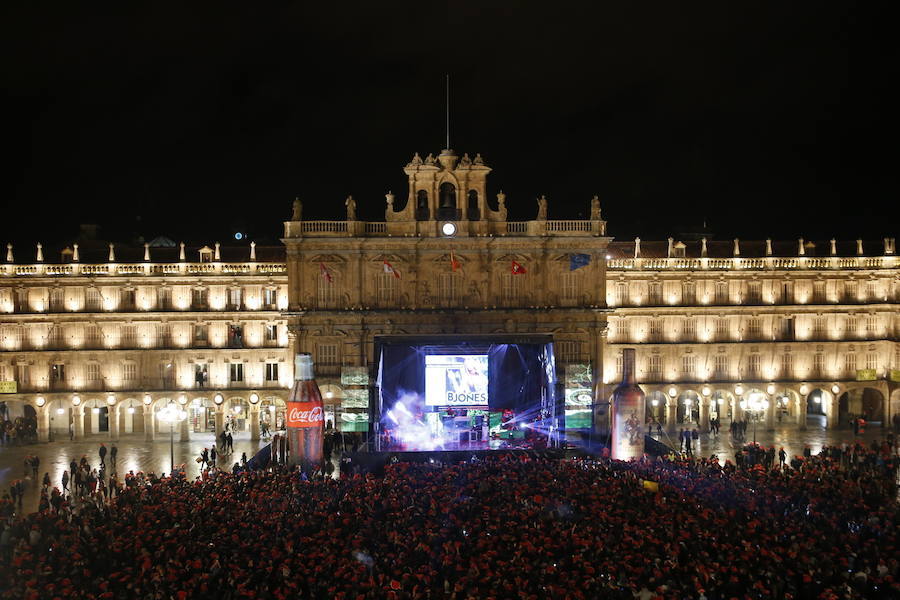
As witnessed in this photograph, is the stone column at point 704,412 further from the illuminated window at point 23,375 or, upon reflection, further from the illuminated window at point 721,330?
the illuminated window at point 23,375

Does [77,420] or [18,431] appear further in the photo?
[77,420]

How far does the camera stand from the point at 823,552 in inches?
851

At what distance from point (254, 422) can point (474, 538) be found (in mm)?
31873

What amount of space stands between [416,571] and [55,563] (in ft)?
33.1

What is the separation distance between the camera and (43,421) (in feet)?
172

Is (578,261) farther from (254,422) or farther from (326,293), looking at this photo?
(254,422)

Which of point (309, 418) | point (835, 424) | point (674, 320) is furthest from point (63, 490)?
point (835, 424)

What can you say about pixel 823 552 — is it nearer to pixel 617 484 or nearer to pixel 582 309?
pixel 617 484

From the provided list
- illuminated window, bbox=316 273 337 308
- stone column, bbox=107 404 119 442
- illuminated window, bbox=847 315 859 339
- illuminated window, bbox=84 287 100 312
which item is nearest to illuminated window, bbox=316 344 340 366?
illuminated window, bbox=316 273 337 308

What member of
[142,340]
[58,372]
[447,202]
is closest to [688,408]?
[447,202]

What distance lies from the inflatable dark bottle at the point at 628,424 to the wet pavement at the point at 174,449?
683 cm

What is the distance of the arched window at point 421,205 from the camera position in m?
51.5

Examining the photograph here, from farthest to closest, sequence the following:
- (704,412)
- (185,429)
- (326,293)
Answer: (704,412) → (185,429) → (326,293)

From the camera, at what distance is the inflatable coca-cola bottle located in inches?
1585
